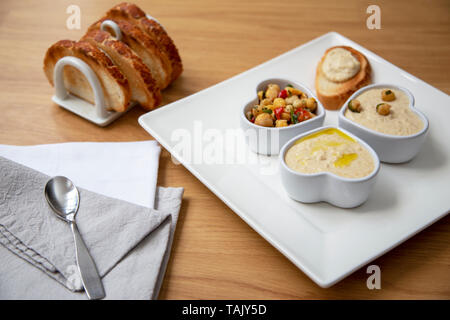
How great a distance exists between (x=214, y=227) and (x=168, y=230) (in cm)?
17

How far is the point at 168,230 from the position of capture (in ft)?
4.50

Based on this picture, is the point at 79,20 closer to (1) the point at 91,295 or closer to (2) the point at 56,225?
(2) the point at 56,225

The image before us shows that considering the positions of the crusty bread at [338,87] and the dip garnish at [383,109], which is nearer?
the dip garnish at [383,109]

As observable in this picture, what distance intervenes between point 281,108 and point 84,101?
89cm

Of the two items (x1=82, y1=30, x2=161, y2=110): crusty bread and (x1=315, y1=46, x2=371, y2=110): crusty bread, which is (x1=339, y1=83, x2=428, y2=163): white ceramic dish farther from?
(x1=82, y1=30, x2=161, y2=110): crusty bread

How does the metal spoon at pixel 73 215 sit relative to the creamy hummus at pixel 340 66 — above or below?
below

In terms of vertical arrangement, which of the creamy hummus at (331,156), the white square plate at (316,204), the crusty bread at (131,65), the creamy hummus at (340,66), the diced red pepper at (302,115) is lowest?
the white square plate at (316,204)

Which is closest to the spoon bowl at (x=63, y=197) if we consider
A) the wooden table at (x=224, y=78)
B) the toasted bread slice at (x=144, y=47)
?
the wooden table at (x=224, y=78)

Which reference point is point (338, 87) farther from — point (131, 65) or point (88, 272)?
point (88, 272)

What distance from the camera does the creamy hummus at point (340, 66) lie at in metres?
1.89

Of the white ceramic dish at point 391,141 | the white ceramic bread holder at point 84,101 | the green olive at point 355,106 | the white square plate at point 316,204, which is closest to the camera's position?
the white square plate at point 316,204

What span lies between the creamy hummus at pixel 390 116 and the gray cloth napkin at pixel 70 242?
2.45 feet

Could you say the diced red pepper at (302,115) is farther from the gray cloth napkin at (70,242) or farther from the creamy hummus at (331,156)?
the gray cloth napkin at (70,242)

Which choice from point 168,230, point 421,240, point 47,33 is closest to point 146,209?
point 168,230
